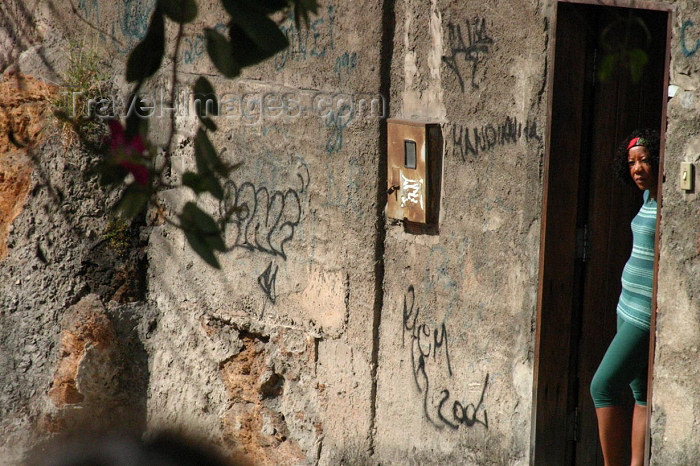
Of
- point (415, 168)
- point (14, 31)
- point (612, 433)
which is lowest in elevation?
point (612, 433)

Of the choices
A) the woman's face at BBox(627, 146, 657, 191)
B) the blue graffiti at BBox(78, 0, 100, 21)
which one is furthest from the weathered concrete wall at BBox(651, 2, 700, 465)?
the blue graffiti at BBox(78, 0, 100, 21)

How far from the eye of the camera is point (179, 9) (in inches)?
60.8

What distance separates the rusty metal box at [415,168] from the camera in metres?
4.61

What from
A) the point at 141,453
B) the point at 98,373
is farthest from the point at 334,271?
the point at 141,453

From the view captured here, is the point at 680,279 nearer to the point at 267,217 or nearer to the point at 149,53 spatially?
the point at 267,217

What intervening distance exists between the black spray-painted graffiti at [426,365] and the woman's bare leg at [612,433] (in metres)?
0.51

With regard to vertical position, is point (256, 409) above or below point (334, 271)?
below

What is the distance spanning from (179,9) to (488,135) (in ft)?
9.70

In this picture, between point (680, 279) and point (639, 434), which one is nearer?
point (680, 279)

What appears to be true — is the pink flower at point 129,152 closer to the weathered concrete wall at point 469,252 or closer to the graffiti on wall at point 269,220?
the weathered concrete wall at point 469,252

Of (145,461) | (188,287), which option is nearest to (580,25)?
(188,287)

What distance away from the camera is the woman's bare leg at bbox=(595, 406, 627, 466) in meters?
4.20

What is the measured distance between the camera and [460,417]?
4574mm

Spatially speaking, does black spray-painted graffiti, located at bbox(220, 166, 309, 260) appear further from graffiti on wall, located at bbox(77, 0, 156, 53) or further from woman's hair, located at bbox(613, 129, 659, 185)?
woman's hair, located at bbox(613, 129, 659, 185)
